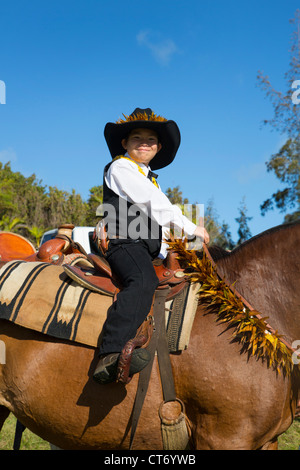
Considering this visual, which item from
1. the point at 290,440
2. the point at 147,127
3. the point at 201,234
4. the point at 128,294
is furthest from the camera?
the point at 290,440

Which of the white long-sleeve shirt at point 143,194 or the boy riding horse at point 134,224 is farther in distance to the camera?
the white long-sleeve shirt at point 143,194

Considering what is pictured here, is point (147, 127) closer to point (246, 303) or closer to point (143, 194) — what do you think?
point (143, 194)

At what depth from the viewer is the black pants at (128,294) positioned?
234 cm

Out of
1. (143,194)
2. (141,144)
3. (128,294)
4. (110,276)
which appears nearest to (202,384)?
(128,294)

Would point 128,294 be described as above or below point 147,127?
below

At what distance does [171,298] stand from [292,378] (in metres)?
0.92

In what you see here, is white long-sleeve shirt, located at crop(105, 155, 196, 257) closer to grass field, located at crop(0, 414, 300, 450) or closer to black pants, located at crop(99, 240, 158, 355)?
black pants, located at crop(99, 240, 158, 355)

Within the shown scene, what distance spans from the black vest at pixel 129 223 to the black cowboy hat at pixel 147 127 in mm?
545

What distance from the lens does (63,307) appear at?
8.47 feet

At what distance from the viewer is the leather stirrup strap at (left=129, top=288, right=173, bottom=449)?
7.64ft

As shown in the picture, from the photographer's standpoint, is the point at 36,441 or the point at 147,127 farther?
the point at 36,441

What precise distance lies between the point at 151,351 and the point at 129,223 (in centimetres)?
88

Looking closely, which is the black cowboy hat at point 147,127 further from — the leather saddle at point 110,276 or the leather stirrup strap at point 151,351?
the leather stirrup strap at point 151,351

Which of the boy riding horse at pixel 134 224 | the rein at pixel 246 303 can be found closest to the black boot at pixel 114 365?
the boy riding horse at pixel 134 224
